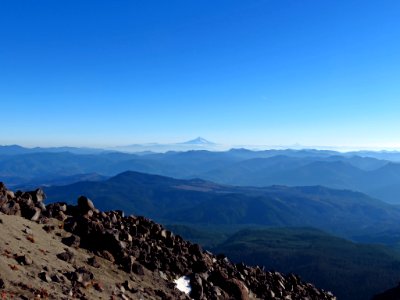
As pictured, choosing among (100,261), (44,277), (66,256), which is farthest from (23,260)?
(100,261)

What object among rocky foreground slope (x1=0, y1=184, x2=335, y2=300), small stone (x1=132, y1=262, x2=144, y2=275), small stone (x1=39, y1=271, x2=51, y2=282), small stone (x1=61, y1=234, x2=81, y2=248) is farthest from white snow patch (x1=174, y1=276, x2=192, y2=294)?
small stone (x1=39, y1=271, x2=51, y2=282)

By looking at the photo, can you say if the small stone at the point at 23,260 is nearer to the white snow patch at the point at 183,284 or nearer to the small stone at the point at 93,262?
the small stone at the point at 93,262

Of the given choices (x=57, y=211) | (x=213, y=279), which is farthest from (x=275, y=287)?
(x=57, y=211)

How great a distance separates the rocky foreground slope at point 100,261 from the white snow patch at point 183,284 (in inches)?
4.4

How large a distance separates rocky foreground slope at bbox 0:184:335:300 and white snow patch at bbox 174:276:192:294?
0.37ft

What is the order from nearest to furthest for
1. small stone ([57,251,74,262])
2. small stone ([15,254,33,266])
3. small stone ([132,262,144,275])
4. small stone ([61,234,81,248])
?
small stone ([15,254,33,266])
small stone ([57,251,74,262])
small stone ([61,234,81,248])
small stone ([132,262,144,275])

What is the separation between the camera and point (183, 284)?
129 ft

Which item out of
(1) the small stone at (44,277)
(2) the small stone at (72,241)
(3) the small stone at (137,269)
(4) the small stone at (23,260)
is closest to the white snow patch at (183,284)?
(3) the small stone at (137,269)

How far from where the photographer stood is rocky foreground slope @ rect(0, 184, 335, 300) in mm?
27891

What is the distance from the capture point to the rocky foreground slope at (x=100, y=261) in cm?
2789

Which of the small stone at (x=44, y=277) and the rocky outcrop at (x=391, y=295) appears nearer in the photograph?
the small stone at (x=44, y=277)

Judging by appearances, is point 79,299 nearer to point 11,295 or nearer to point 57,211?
point 11,295

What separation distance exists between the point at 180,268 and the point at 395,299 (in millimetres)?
60091

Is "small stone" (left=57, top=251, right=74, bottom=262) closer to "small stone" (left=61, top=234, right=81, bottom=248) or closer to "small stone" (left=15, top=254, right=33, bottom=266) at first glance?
"small stone" (left=61, top=234, right=81, bottom=248)
